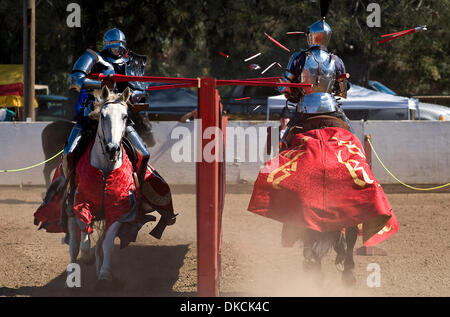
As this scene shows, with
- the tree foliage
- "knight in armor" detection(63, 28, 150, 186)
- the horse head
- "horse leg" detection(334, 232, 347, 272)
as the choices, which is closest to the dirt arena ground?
"horse leg" detection(334, 232, 347, 272)

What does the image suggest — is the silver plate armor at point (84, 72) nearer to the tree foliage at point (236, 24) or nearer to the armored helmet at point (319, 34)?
the armored helmet at point (319, 34)

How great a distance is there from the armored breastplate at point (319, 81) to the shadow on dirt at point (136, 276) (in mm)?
2002

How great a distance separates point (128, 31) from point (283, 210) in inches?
540

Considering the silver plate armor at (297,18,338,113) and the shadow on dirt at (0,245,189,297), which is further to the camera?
the silver plate armor at (297,18,338,113)

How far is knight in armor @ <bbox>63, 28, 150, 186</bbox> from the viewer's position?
233 inches

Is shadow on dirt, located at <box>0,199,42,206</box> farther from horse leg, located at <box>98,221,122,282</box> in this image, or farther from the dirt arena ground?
horse leg, located at <box>98,221,122,282</box>

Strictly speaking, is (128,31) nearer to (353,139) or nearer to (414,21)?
(414,21)

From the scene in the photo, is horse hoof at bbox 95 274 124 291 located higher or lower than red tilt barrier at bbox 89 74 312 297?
lower

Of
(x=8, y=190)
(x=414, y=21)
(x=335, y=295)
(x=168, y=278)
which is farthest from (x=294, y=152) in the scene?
(x=414, y=21)

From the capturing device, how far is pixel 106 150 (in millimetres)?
5305

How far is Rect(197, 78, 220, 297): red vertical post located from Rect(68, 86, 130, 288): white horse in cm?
140

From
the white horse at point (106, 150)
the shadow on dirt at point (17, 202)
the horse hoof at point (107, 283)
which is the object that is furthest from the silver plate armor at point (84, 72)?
the shadow on dirt at point (17, 202)

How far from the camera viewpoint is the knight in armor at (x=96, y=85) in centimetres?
592

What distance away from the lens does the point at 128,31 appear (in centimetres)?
1797
